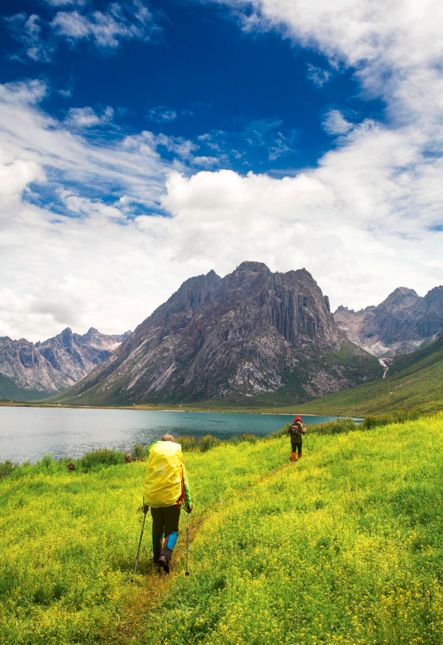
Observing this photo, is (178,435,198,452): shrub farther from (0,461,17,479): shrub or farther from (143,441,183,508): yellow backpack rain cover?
(143,441,183,508): yellow backpack rain cover

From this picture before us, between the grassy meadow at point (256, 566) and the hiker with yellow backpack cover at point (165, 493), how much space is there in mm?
853

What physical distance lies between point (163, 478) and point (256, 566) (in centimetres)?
359

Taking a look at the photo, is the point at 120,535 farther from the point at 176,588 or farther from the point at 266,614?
the point at 266,614

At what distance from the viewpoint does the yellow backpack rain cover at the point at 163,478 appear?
40.7 feet

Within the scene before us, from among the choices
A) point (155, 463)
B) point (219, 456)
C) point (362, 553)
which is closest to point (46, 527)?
point (155, 463)

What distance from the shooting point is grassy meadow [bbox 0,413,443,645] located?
842 centimetres

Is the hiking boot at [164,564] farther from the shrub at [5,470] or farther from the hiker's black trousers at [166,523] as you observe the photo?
the shrub at [5,470]

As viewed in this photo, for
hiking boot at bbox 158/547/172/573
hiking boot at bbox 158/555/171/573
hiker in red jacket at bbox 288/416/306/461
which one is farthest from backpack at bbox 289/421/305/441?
hiking boot at bbox 158/555/171/573

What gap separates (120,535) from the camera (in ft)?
48.2

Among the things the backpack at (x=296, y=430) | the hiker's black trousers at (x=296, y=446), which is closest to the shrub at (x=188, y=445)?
the hiker's black trousers at (x=296, y=446)

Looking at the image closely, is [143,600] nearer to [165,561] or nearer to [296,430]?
[165,561]

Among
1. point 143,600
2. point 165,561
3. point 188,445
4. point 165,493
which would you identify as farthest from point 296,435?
point 188,445

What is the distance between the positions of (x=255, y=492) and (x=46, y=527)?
9.32 m

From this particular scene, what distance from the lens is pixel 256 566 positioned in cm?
1105
